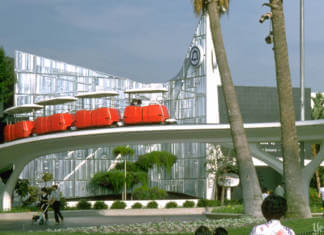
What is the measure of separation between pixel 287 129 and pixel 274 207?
46.6 feet

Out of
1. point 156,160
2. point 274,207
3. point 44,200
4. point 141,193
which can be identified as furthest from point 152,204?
point 274,207

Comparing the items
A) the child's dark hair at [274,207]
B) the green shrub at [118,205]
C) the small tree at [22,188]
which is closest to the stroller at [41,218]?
the green shrub at [118,205]

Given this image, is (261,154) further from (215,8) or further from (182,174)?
(182,174)

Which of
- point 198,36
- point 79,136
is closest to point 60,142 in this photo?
point 79,136

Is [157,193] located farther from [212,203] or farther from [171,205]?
[212,203]

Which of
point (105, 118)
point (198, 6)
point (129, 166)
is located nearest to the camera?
point (198, 6)

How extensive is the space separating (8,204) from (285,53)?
28083 millimetres

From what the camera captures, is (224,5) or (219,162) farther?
(219,162)

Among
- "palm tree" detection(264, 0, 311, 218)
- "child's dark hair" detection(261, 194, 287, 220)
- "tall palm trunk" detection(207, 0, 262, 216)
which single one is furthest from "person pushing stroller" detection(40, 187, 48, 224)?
"child's dark hair" detection(261, 194, 287, 220)

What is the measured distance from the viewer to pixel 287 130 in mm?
20078

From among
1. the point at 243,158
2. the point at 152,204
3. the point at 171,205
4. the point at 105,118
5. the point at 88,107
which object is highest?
the point at 88,107

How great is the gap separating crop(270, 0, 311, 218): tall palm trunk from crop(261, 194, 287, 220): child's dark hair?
1403cm

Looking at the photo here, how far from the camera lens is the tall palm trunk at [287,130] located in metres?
19.9

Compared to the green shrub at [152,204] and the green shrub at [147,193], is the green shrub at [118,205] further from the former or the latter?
the green shrub at [147,193]
